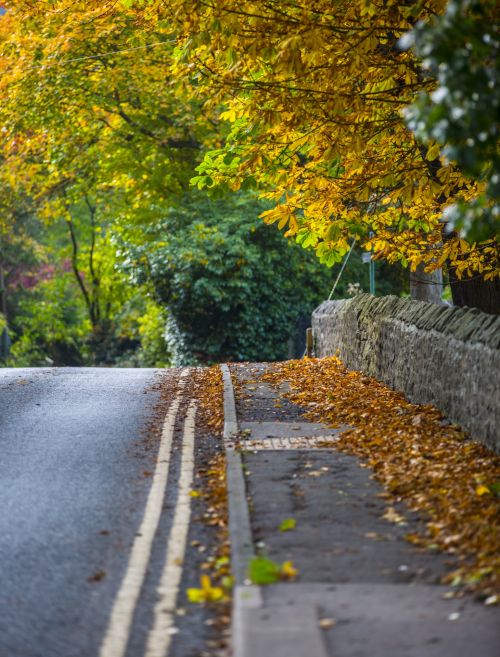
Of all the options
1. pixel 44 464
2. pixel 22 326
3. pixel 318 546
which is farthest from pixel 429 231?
pixel 22 326

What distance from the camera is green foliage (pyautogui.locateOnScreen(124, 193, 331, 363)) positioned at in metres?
27.6

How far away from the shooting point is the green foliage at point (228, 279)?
27.6 metres

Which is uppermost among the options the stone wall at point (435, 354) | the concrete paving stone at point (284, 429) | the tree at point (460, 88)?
the tree at point (460, 88)

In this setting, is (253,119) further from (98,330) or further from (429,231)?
(98,330)

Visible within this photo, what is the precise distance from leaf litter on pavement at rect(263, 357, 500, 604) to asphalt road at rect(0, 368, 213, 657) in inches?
81.6

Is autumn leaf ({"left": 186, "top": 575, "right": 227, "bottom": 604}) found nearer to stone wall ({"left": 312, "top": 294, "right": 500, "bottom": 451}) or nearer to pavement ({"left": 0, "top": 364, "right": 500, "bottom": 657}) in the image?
pavement ({"left": 0, "top": 364, "right": 500, "bottom": 657})

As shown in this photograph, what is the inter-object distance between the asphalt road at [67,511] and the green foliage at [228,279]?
491 inches

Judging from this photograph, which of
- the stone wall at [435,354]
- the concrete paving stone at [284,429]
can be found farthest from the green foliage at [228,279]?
the concrete paving stone at [284,429]

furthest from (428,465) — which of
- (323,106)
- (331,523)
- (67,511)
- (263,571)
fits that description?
(323,106)

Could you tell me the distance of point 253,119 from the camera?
36.7 ft

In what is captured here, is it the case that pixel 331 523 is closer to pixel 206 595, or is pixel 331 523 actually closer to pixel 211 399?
pixel 206 595

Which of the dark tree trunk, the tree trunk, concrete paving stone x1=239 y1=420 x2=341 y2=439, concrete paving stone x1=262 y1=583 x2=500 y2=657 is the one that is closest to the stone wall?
the dark tree trunk

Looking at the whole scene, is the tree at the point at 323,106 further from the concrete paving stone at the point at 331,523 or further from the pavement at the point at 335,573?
the pavement at the point at 335,573

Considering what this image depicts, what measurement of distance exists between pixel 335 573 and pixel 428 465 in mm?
3269
